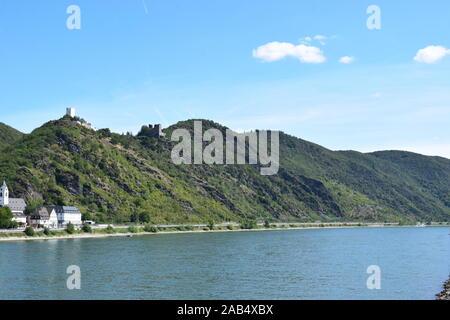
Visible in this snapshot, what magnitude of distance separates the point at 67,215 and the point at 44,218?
7603 mm

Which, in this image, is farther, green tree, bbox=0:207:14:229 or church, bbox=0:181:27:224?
church, bbox=0:181:27:224

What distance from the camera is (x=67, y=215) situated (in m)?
130

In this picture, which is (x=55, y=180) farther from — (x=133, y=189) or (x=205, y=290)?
(x=205, y=290)

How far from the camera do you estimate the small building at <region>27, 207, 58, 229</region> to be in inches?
4811

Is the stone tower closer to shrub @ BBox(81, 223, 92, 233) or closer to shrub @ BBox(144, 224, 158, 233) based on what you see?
shrub @ BBox(81, 223, 92, 233)

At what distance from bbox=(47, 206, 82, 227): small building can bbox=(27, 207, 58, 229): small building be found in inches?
61.4

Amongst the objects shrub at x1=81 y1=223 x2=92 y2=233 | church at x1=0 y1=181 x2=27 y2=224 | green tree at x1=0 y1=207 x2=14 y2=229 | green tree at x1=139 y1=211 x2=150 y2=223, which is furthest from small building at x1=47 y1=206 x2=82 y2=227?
green tree at x1=139 y1=211 x2=150 y2=223

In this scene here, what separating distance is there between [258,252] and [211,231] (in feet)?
248

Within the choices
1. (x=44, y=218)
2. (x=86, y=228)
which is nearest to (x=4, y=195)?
(x=44, y=218)

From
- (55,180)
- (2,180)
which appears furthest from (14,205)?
(55,180)

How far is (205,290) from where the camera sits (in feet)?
156

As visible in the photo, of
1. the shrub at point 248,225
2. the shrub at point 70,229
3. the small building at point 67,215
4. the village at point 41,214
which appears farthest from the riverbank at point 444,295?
the shrub at point 248,225

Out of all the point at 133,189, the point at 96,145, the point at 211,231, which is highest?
the point at 96,145

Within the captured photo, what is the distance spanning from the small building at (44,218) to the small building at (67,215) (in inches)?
61.4
